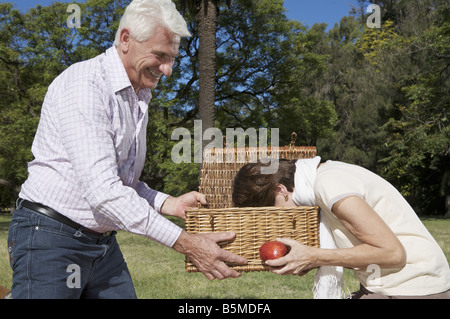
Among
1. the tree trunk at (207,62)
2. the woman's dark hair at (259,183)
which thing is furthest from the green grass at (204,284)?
the tree trunk at (207,62)

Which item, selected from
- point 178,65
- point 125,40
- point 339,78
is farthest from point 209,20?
point 339,78

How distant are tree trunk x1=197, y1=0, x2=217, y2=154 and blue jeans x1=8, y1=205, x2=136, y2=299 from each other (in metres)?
10.4

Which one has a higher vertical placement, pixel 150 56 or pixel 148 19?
pixel 148 19

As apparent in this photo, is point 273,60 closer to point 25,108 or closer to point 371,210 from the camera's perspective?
point 25,108

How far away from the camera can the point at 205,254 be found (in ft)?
6.97

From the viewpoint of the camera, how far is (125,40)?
2.29 meters

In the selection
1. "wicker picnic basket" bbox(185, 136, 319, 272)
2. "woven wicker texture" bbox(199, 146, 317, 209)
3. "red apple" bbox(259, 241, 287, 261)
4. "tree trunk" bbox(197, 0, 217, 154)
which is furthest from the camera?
"tree trunk" bbox(197, 0, 217, 154)

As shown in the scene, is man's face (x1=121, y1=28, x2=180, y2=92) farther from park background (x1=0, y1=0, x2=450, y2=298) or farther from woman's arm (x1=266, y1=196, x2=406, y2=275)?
park background (x1=0, y1=0, x2=450, y2=298)

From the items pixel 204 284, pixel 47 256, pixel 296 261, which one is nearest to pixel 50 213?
pixel 47 256

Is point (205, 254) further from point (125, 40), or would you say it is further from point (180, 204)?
point (125, 40)

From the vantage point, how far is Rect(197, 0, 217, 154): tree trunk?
1268cm

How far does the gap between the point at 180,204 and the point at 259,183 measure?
0.66 metres

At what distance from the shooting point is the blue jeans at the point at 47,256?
2.05 m

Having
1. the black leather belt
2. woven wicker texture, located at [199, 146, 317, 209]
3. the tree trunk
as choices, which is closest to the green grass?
woven wicker texture, located at [199, 146, 317, 209]
